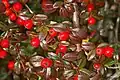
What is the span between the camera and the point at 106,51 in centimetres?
166

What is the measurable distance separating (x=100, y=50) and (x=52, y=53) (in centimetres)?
25

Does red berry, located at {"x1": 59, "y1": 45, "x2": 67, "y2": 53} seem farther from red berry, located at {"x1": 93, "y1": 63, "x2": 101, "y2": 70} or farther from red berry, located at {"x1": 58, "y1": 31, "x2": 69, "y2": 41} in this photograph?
red berry, located at {"x1": 93, "y1": 63, "x2": 101, "y2": 70}

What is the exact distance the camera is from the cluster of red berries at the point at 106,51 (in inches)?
65.1

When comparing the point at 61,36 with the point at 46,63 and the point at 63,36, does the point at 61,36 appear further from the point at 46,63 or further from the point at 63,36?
the point at 46,63

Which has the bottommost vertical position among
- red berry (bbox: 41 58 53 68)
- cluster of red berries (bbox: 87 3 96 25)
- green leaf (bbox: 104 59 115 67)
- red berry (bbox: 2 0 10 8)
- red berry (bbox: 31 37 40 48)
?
green leaf (bbox: 104 59 115 67)

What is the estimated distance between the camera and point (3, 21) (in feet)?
6.00

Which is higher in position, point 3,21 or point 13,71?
point 3,21

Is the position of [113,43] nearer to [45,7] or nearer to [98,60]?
[98,60]

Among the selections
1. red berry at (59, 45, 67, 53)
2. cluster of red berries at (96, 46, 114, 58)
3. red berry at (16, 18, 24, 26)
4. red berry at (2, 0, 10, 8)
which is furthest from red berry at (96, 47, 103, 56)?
red berry at (2, 0, 10, 8)

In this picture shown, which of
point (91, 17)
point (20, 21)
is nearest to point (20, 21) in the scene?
point (20, 21)

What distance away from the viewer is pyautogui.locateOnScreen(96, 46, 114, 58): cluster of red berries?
5.42 ft

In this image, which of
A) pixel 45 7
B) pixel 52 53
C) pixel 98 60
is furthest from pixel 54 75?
pixel 45 7

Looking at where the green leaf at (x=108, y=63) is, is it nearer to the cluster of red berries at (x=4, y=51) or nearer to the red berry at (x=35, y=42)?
the red berry at (x=35, y=42)

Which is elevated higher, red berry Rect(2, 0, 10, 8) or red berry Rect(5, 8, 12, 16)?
red berry Rect(2, 0, 10, 8)
